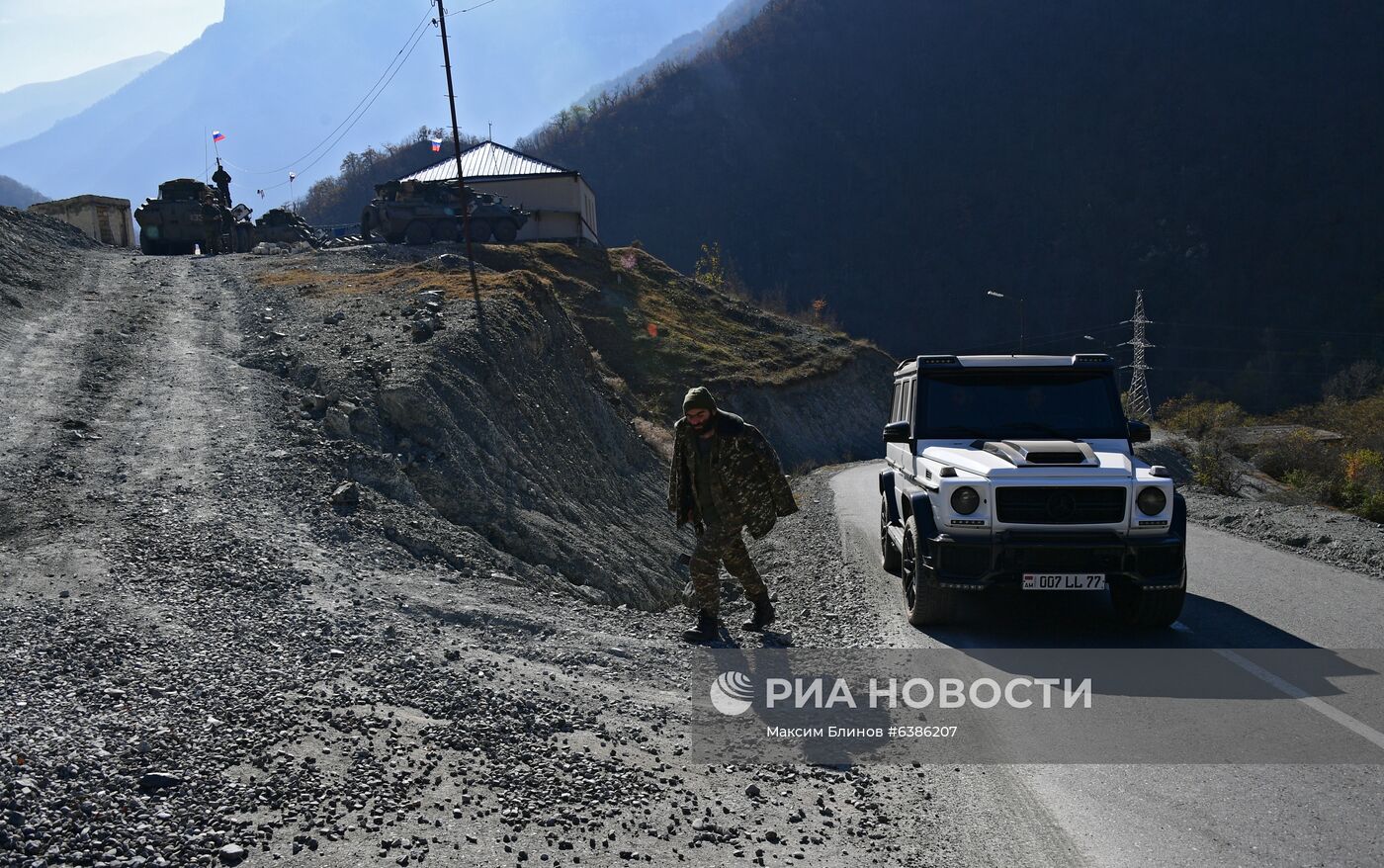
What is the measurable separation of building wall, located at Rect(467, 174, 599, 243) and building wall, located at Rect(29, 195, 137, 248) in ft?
47.6

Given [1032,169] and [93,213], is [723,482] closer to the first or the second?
[93,213]

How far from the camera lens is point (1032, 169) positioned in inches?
5281

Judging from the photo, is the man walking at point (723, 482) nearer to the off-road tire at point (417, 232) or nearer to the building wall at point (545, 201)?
the off-road tire at point (417, 232)

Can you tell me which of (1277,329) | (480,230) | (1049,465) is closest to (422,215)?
(480,230)

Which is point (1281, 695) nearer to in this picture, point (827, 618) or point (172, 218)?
point (827, 618)

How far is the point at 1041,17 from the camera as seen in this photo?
14850 centimetres

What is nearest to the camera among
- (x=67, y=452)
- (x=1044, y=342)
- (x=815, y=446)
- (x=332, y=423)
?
(x=67, y=452)

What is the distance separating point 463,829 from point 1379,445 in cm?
3462

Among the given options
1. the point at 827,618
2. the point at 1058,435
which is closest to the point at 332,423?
the point at 827,618

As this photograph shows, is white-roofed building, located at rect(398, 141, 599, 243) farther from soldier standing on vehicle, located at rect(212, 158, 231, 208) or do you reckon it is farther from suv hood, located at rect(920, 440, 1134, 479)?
suv hood, located at rect(920, 440, 1134, 479)

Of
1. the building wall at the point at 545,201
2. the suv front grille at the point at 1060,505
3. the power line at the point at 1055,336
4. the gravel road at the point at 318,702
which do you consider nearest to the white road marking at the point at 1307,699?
the suv front grille at the point at 1060,505

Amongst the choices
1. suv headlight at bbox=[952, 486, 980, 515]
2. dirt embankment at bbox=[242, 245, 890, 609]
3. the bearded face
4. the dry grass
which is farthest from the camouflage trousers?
the dry grass

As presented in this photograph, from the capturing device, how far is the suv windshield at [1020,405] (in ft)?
28.3

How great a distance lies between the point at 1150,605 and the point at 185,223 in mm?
35488
